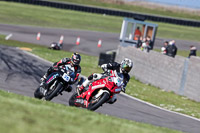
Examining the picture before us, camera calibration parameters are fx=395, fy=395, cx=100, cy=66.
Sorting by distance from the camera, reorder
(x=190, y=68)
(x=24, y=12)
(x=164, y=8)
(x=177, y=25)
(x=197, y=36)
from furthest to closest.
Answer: (x=164, y=8) < (x=177, y=25) < (x=197, y=36) < (x=24, y=12) < (x=190, y=68)

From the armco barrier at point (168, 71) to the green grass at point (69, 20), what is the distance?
2147cm

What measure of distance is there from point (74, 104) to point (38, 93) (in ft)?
3.72

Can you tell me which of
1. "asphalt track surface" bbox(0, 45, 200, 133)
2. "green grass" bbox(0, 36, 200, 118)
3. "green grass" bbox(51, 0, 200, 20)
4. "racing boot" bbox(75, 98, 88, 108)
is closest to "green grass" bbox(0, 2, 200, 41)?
"green grass" bbox(51, 0, 200, 20)

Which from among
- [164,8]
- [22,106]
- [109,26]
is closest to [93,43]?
[109,26]

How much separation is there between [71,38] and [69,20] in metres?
13.9

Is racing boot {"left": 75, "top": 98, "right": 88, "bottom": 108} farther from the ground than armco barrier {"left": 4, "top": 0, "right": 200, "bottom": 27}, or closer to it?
closer to it

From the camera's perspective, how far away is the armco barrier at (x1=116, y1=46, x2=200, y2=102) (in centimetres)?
1778

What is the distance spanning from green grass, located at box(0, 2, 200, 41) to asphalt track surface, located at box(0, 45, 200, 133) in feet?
76.9

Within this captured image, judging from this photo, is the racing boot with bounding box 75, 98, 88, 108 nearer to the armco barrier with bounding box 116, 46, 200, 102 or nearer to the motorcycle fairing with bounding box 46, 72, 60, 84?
the motorcycle fairing with bounding box 46, 72, 60, 84

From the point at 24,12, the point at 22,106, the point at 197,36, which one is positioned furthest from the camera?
the point at 197,36

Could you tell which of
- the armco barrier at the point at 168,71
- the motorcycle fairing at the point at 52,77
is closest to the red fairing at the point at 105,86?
the motorcycle fairing at the point at 52,77

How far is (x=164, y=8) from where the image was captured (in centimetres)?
7300

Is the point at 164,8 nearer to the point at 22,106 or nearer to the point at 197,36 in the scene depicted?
the point at 197,36

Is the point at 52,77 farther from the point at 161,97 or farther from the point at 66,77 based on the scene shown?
the point at 161,97
